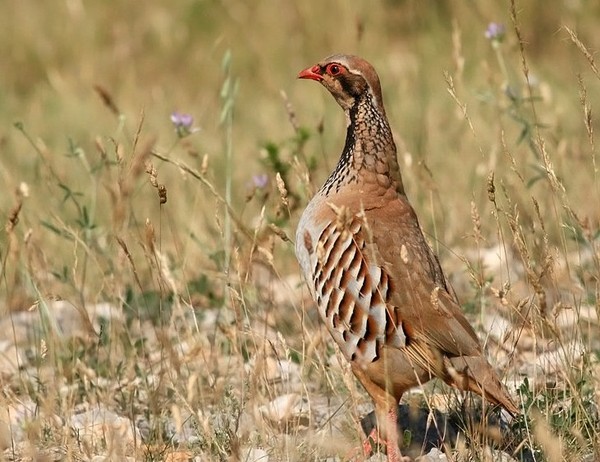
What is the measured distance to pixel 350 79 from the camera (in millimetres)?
4453

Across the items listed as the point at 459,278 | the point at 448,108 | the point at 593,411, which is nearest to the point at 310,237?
the point at 593,411

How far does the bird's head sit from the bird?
14.5 inches

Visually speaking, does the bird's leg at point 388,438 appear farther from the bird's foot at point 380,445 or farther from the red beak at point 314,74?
the red beak at point 314,74

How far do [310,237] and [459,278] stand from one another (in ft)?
6.30

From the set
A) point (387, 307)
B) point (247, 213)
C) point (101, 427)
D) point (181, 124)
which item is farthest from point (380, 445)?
point (247, 213)

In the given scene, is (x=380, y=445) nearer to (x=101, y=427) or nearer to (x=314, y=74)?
(x=101, y=427)

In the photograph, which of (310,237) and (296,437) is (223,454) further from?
(310,237)

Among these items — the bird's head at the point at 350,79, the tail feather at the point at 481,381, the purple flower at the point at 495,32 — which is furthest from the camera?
the purple flower at the point at 495,32

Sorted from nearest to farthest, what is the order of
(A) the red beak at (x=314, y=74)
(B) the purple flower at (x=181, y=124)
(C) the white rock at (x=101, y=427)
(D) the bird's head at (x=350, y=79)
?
(C) the white rock at (x=101, y=427) < (D) the bird's head at (x=350, y=79) < (A) the red beak at (x=314, y=74) < (B) the purple flower at (x=181, y=124)

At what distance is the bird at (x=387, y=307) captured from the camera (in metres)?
3.81

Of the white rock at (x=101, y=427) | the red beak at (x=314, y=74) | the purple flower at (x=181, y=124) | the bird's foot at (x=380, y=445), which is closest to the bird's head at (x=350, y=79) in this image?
the red beak at (x=314, y=74)

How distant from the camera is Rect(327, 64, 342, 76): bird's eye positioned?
14.7 ft

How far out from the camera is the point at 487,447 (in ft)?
11.4

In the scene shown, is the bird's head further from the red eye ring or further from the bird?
the bird
